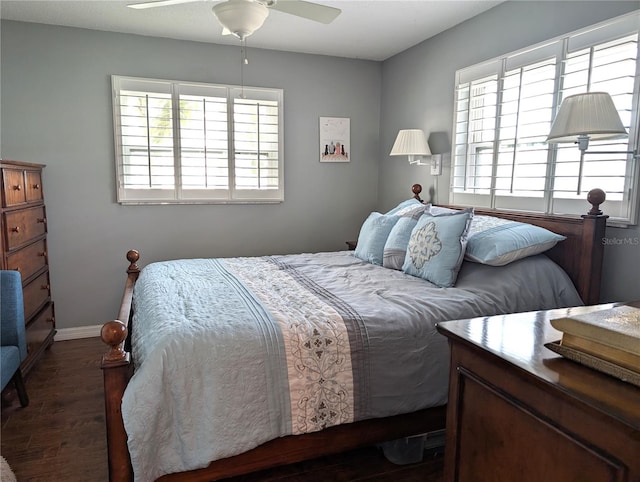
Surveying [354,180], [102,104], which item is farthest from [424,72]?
[102,104]

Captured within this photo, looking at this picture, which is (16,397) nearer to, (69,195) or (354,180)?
(69,195)

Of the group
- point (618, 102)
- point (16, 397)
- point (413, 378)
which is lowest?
point (16, 397)

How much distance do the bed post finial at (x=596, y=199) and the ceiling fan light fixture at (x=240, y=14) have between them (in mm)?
1827

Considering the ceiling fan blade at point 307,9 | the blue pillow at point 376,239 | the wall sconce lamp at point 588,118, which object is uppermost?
the ceiling fan blade at point 307,9

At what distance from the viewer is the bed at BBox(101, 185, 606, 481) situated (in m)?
1.49

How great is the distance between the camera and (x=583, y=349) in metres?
0.89

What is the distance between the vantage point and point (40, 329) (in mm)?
3094

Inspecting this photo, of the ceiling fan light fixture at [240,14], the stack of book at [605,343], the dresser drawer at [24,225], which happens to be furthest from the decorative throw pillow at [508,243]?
the dresser drawer at [24,225]

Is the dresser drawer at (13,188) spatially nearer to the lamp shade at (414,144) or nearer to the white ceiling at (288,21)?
the white ceiling at (288,21)

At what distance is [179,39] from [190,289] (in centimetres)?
248

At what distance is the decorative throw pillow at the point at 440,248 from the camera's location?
237 centimetres

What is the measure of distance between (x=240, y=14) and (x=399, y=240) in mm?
1608

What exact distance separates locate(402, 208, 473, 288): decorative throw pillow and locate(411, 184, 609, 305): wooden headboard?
0.51 m

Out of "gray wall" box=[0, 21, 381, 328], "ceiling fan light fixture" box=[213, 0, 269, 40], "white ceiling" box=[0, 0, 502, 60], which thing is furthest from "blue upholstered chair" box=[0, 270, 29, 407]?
"white ceiling" box=[0, 0, 502, 60]
